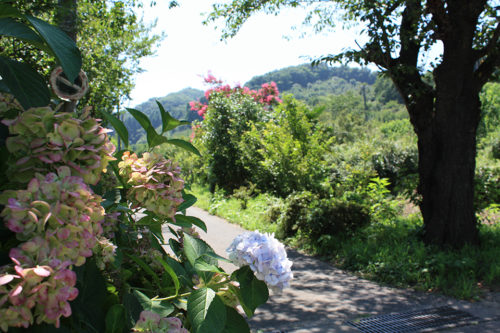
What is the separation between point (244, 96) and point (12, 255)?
49.5 ft

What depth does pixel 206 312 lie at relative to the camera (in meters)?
0.95

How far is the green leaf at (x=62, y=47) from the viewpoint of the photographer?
75cm

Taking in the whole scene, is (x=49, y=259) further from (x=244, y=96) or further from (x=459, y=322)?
(x=244, y=96)

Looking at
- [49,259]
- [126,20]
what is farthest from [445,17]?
[49,259]

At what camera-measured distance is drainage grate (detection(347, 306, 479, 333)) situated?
3893 mm

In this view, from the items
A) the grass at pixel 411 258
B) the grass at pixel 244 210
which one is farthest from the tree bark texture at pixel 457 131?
the grass at pixel 244 210

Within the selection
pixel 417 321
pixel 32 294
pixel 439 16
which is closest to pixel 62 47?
pixel 32 294

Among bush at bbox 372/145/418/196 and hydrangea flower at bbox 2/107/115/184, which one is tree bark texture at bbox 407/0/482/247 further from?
bush at bbox 372/145/418/196

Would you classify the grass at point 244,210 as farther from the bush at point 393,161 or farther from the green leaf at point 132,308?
the green leaf at point 132,308

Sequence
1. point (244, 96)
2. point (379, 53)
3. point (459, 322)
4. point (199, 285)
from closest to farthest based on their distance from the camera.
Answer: point (199, 285) → point (459, 322) → point (379, 53) → point (244, 96)

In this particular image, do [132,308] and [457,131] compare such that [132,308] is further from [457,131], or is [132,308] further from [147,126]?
[457,131]

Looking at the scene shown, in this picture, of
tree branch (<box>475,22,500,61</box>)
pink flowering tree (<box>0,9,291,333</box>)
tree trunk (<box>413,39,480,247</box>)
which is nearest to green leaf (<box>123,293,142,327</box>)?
pink flowering tree (<box>0,9,291,333</box>)

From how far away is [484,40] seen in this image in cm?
665

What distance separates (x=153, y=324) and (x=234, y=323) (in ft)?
0.75
